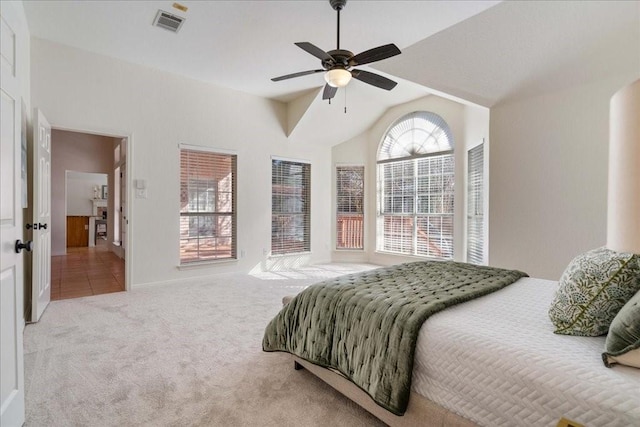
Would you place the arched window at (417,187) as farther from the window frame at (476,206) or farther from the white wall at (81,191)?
the white wall at (81,191)

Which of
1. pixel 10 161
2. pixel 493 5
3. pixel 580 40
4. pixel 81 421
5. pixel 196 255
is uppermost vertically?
pixel 493 5

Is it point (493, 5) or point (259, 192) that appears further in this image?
point (259, 192)

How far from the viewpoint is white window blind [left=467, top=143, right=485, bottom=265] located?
4.36 m

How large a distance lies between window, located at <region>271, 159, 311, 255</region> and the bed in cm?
434

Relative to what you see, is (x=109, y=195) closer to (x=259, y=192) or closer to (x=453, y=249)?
(x=259, y=192)

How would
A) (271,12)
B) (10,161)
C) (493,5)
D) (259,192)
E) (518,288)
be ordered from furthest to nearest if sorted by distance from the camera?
(259,192) → (271,12) → (493,5) → (518,288) → (10,161)

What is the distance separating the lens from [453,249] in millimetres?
5094

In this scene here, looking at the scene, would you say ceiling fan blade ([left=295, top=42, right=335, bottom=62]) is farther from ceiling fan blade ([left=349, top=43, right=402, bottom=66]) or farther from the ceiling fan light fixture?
ceiling fan blade ([left=349, top=43, right=402, bottom=66])

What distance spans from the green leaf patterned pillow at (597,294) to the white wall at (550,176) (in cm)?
231

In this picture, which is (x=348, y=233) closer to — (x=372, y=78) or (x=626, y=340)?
(x=372, y=78)

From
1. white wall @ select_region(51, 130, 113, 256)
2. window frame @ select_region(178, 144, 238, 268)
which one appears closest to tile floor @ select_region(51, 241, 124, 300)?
white wall @ select_region(51, 130, 113, 256)

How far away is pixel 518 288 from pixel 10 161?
2937 mm

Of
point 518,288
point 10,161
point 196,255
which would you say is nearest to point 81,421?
point 10,161

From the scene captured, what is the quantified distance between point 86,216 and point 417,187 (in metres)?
8.95
